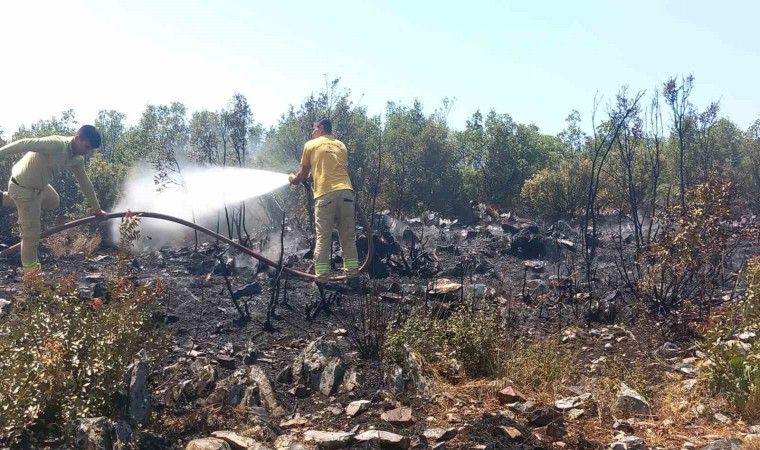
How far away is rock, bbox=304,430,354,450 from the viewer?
3.15 meters

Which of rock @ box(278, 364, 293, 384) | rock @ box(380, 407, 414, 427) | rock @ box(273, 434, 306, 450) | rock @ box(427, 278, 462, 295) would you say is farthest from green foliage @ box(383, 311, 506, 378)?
rock @ box(427, 278, 462, 295)

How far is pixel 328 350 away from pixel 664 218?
3.55m

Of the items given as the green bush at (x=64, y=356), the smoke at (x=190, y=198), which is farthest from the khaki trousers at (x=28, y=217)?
the smoke at (x=190, y=198)

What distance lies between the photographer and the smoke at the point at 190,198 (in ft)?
38.0

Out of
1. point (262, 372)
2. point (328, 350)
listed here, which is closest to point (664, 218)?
point (328, 350)

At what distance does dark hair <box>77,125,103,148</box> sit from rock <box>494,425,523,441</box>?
5.16m

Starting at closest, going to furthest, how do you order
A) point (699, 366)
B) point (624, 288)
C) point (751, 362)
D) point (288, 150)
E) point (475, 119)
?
point (751, 362), point (699, 366), point (624, 288), point (288, 150), point (475, 119)

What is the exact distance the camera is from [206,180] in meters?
12.3

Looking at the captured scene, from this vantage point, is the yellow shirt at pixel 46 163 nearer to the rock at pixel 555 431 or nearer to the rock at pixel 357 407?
the rock at pixel 357 407

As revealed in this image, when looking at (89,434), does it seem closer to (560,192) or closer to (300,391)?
(300,391)

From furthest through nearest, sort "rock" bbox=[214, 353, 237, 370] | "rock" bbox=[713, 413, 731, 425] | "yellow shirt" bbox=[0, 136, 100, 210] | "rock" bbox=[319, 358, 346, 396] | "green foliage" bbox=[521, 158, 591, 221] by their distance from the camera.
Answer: "green foliage" bbox=[521, 158, 591, 221], "yellow shirt" bbox=[0, 136, 100, 210], "rock" bbox=[214, 353, 237, 370], "rock" bbox=[319, 358, 346, 396], "rock" bbox=[713, 413, 731, 425]

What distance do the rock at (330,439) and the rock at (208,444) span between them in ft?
1.39

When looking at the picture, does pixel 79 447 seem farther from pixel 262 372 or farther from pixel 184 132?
pixel 184 132

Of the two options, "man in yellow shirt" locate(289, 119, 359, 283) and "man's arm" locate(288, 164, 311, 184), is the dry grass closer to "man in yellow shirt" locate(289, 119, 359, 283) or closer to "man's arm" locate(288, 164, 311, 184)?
"man's arm" locate(288, 164, 311, 184)
